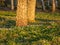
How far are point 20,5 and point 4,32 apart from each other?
411 centimetres

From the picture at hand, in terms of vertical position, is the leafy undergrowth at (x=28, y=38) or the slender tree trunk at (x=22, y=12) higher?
the slender tree trunk at (x=22, y=12)

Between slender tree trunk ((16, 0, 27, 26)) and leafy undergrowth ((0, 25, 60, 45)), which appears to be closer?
leafy undergrowth ((0, 25, 60, 45))

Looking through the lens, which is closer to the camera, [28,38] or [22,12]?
[28,38]

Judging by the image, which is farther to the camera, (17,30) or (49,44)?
(17,30)

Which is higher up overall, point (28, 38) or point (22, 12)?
point (22, 12)

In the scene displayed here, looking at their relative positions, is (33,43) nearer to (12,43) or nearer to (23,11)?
(12,43)

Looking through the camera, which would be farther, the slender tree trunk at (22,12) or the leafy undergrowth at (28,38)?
the slender tree trunk at (22,12)

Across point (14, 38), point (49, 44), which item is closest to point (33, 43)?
point (49, 44)

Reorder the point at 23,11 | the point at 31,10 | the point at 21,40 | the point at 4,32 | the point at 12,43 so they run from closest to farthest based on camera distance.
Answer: the point at 12,43, the point at 21,40, the point at 4,32, the point at 23,11, the point at 31,10

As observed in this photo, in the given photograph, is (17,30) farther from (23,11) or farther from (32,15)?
→ (32,15)

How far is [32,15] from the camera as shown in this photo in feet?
65.8

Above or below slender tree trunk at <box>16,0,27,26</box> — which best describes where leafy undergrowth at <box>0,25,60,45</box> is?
below

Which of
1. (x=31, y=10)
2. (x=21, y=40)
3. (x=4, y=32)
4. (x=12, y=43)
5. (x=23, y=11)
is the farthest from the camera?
(x=31, y=10)

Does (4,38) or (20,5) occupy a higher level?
(20,5)
